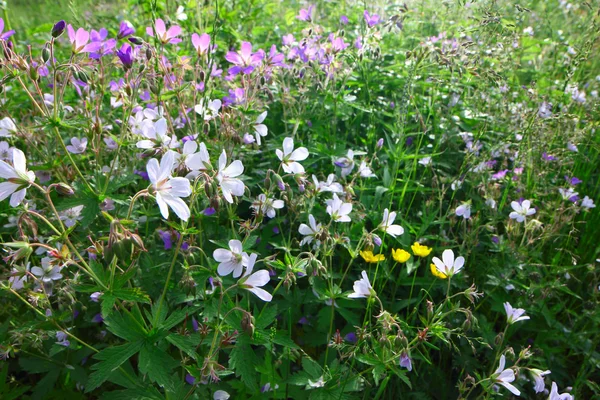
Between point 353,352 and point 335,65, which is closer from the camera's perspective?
point 353,352

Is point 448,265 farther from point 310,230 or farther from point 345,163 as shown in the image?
point 345,163

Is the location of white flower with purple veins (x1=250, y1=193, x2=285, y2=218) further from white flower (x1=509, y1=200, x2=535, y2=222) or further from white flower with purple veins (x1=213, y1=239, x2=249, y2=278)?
white flower (x1=509, y1=200, x2=535, y2=222)

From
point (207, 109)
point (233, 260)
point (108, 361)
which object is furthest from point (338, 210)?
point (108, 361)

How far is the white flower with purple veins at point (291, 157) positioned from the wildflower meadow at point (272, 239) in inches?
0.4

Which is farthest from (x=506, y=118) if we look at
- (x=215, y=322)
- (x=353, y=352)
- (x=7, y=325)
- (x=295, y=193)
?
(x=7, y=325)

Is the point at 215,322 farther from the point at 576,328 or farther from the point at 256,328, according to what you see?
the point at 576,328

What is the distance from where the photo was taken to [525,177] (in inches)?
111

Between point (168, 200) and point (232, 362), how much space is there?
1.77 feet

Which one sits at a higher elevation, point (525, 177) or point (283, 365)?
point (525, 177)

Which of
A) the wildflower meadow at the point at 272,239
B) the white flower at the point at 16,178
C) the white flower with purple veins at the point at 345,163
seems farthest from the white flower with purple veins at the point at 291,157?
the white flower at the point at 16,178

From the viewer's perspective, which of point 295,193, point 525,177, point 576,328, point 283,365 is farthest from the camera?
point 525,177

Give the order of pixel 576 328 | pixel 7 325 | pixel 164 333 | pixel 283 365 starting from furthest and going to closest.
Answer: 1. pixel 576 328
2. pixel 7 325
3. pixel 283 365
4. pixel 164 333

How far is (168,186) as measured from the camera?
1.21 meters

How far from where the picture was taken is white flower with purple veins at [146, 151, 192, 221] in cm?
119
